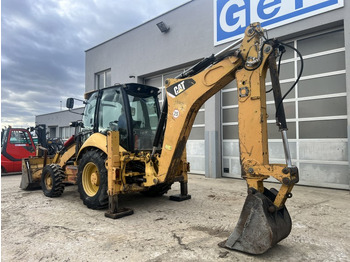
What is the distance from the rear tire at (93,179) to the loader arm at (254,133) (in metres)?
2.07

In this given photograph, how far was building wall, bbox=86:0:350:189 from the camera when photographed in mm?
7469

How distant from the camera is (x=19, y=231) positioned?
4.16 m

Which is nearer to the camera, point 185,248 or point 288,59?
point 185,248

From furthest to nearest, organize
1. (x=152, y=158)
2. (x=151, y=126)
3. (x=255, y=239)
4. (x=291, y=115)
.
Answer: (x=291, y=115), (x=151, y=126), (x=152, y=158), (x=255, y=239)

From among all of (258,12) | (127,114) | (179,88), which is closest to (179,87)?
(179,88)

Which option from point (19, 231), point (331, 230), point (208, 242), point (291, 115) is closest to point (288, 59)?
point (291, 115)

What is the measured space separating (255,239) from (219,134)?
6978 mm

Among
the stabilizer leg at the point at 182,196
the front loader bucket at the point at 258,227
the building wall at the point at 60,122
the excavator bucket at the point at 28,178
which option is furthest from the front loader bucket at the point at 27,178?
the building wall at the point at 60,122

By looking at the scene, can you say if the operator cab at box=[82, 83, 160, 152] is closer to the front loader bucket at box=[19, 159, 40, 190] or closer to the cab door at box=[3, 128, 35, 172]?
the front loader bucket at box=[19, 159, 40, 190]

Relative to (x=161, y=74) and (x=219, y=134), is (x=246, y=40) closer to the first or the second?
(x=219, y=134)

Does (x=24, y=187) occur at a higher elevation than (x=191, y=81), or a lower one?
lower

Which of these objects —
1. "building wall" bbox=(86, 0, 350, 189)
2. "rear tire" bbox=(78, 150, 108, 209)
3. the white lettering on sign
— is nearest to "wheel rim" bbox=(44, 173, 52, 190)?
"rear tire" bbox=(78, 150, 108, 209)

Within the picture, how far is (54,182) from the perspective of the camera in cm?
636

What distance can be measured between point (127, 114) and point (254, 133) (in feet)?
8.90
